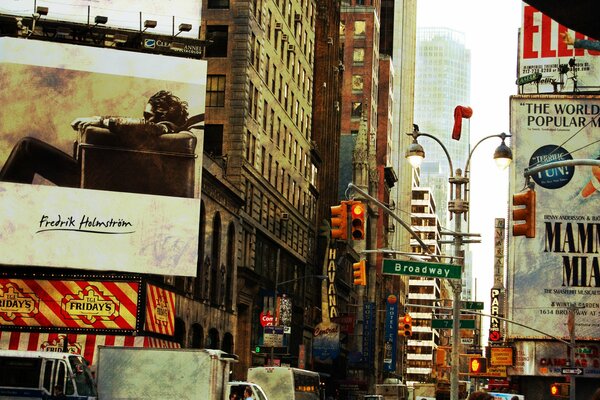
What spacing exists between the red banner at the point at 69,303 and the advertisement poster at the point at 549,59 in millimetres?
32139

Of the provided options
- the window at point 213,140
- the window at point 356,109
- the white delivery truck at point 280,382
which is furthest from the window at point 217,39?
the window at point 356,109

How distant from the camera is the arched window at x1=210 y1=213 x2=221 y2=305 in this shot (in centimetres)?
6619

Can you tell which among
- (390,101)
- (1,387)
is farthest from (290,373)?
(390,101)

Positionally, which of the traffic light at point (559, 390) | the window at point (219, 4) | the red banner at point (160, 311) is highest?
the window at point (219, 4)

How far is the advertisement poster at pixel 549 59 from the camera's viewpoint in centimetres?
7194

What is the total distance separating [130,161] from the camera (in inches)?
2181

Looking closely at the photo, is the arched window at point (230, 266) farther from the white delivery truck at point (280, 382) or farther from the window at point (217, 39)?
the white delivery truck at point (280, 382)

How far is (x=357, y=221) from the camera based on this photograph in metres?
30.2

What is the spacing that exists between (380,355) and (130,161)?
107m

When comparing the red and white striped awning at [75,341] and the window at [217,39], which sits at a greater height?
the window at [217,39]

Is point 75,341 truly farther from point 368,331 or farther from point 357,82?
point 357,82

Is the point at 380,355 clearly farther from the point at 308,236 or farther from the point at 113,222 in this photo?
the point at 113,222

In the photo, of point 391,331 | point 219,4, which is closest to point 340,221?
point 219,4

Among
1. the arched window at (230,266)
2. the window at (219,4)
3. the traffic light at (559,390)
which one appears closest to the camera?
the traffic light at (559,390)
